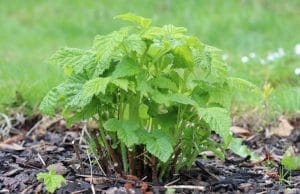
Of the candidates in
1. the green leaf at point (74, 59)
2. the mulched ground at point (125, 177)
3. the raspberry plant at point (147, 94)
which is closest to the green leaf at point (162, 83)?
the raspberry plant at point (147, 94)

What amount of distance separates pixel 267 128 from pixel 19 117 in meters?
1.60

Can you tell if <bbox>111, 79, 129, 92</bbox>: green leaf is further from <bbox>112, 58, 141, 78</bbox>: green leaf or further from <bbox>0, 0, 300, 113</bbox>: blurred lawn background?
<bbox>0, 0, 300, 113</bbox>: blurred lawn background

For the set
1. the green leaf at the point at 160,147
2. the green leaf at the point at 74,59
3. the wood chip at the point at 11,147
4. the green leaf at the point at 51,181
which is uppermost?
the green leaf at the point at 74,59

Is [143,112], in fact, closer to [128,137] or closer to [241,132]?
[128,137]

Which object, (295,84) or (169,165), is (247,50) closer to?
(295,84)

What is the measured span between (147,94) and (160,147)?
0.76ft

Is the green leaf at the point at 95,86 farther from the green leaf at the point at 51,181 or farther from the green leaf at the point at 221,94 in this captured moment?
the green leaf at the point at 221,94

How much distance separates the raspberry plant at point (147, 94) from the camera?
2.72 m

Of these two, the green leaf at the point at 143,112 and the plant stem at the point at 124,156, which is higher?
the green leaf at the point at 143,112

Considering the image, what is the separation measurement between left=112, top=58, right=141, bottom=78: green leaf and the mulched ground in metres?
0.48

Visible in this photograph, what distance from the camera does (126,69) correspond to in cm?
272

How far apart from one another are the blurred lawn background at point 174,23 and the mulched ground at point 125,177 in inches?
74.2

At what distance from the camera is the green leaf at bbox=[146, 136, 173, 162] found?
271cm

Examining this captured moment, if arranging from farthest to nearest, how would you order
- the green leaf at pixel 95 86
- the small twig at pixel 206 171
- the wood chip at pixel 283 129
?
the wood chip at pixel 283 129, the small twig at pixel 206 171, the green leaf at pixel 95 86
